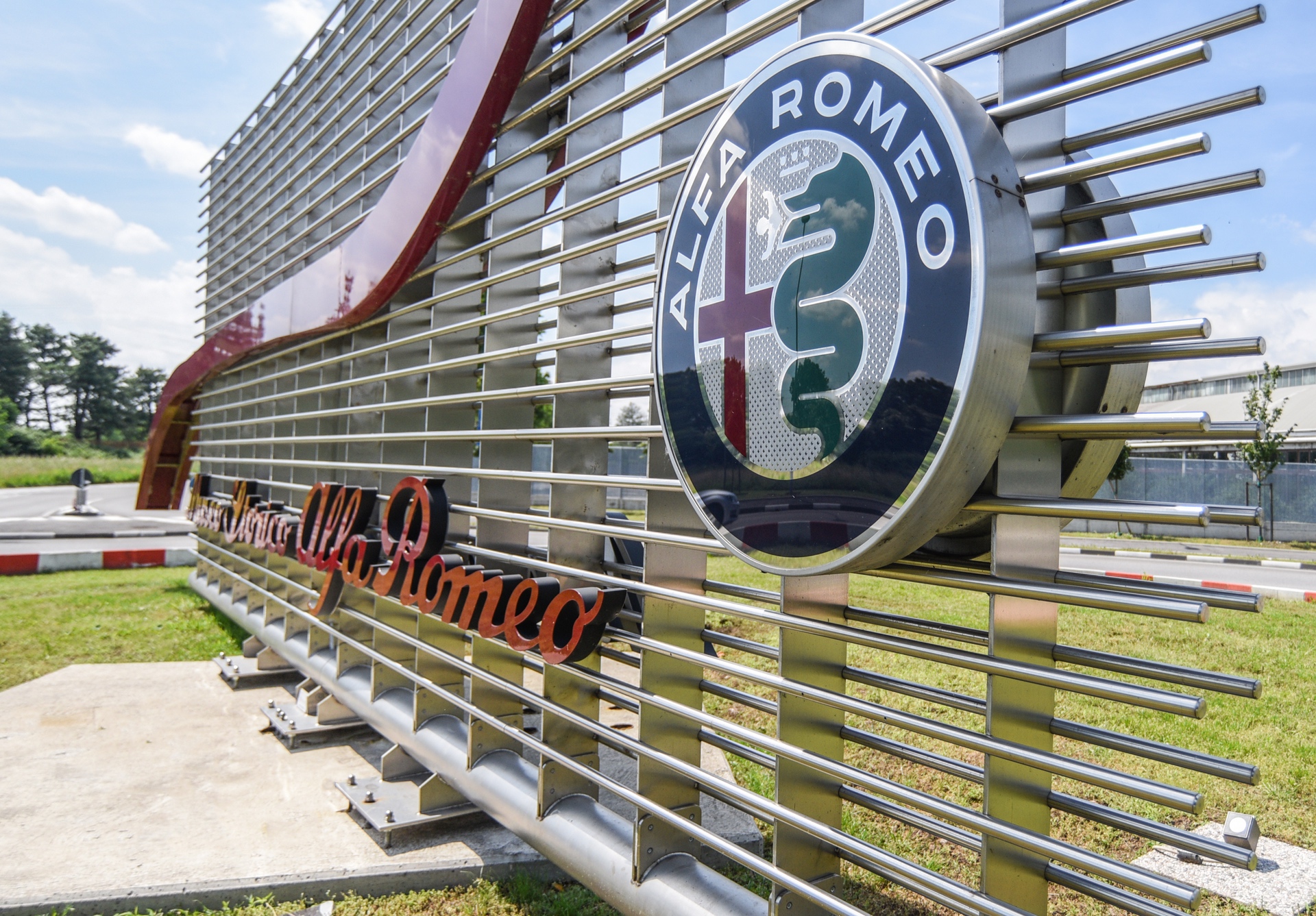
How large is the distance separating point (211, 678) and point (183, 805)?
261 centimetres

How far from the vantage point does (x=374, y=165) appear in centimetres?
588

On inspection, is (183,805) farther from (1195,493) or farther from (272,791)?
(1195,493)

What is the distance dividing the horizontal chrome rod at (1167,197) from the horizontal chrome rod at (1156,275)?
4.7 inches

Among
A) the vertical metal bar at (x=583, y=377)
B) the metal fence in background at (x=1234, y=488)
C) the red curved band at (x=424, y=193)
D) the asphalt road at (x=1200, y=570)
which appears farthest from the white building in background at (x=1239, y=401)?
the vertical metal bar at (x=583, y=377)

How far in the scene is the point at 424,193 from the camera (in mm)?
4383

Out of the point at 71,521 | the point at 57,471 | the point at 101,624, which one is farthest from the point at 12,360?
the point at 101,624

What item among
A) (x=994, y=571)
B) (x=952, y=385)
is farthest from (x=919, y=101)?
(x=994, y=571)

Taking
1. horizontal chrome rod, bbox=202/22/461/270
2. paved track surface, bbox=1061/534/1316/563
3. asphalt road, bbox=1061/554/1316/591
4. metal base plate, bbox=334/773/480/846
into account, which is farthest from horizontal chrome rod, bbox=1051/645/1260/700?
paved track surface, bbox=1061/534/1316/563

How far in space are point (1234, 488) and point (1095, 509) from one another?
2842cm

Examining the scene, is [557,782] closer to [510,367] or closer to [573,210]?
[510,367]

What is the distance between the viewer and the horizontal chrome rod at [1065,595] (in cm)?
150

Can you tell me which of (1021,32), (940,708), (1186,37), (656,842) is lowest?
(940,708)

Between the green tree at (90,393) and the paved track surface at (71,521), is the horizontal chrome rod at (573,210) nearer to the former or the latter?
the paved track surface at (71,521)

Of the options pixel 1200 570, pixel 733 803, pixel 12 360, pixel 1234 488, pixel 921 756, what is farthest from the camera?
pixel 12 360
